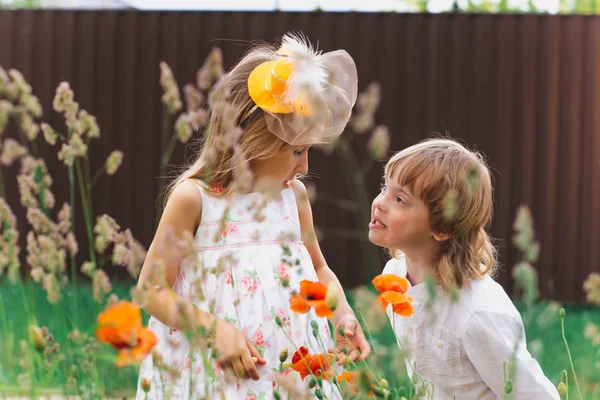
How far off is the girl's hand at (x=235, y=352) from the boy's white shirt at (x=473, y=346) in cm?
29

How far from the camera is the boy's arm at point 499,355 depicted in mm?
1481

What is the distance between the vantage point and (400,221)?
159 centimetres

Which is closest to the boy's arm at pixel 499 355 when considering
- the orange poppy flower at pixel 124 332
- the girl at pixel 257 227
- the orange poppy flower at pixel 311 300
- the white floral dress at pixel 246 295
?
the girl at pixel 257 227

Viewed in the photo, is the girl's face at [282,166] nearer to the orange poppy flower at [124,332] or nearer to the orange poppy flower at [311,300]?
the orange poppy flower at [311,300]

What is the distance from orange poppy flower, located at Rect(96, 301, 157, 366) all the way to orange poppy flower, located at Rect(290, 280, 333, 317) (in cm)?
26

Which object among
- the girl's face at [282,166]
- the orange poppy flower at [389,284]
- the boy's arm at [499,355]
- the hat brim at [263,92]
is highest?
the hat brim at [263,92]

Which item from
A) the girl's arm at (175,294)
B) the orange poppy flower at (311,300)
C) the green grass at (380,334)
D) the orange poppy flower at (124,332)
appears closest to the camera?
the orange poppy flower at (124,332)

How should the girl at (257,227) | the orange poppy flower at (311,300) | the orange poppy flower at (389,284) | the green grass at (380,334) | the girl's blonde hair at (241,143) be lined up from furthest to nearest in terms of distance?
1. the green grass at (380,334)
2. the girl's blonde hair at (241,143)
3. the girl at (257,227)
4. the orange poppy flower at (389,284)
5. the orange poppy flower at (311,300)

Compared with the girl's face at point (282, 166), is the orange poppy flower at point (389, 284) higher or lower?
lower

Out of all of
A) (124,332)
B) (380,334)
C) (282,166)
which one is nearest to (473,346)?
(282,166)

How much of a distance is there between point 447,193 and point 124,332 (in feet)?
3.08

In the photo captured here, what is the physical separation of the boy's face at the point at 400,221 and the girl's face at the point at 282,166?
206 mm

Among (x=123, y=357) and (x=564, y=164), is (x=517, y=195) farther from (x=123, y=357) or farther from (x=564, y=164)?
(x=123, y=357)

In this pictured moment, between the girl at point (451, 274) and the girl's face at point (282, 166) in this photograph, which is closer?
the girl at point (451, 274)
